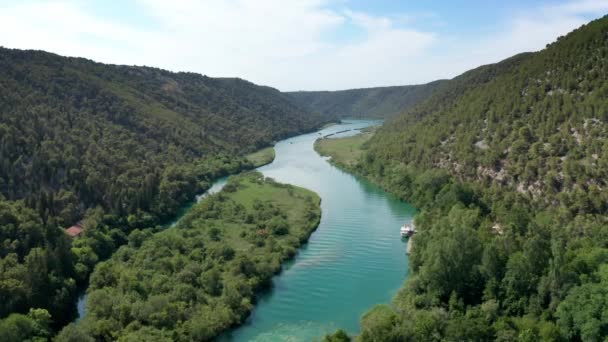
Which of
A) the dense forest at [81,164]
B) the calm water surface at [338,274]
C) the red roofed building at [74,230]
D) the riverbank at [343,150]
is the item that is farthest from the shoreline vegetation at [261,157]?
the red roofed building at [74,230]

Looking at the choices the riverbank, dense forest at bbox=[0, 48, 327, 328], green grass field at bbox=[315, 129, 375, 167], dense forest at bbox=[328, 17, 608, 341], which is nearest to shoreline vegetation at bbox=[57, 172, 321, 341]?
dense forest at bbox=[0, 48, 327, 328]

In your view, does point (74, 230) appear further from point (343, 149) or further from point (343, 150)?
point (343, 149)

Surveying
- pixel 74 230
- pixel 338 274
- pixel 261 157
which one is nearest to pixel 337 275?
pixel 338 274

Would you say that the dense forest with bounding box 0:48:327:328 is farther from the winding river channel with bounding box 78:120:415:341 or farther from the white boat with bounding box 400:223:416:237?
the white boat with bounding box 400:223:416:237

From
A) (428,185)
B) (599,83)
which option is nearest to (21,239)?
(428,185)

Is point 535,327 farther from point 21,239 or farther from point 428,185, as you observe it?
point 21,239

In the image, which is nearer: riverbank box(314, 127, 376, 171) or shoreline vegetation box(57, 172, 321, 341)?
shoreline vegetation box(57, 172, 321, 341)

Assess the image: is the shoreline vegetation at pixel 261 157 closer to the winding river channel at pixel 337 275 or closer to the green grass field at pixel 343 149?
the green grass field at pixel 343 149
